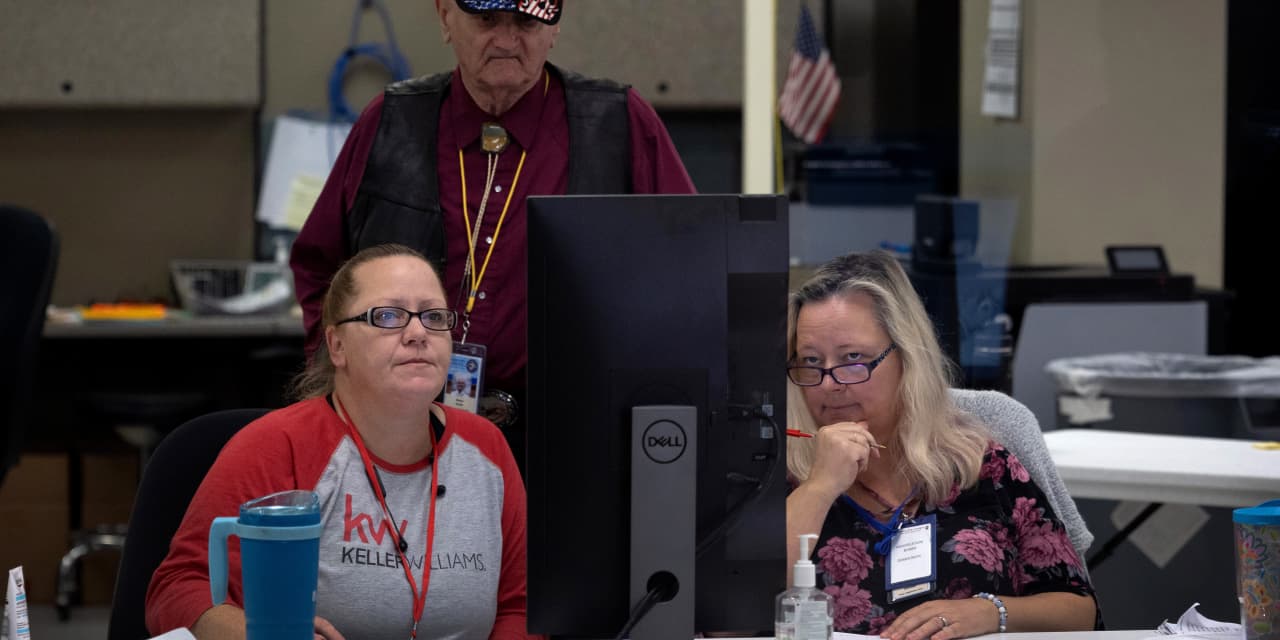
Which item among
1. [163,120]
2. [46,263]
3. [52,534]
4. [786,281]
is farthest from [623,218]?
[163,120]

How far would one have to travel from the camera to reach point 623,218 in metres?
1.31

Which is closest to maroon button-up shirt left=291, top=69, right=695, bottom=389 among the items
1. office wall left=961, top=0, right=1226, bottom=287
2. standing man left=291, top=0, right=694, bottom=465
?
standing man left=291, top=0, right=694, bottom=465

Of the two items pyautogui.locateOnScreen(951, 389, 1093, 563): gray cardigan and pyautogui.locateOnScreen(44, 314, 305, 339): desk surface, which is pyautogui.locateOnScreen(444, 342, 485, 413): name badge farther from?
pyautogui.locateOnScreen(44, 314, 305, 339): desk surface

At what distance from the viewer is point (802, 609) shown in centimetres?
139

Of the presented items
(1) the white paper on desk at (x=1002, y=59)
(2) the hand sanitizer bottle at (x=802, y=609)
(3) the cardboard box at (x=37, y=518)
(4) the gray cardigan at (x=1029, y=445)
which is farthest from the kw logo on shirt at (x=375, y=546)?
(3) the cardboard box at (x=37, y=518)

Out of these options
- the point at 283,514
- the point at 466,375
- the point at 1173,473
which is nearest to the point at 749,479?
the point at 283,514

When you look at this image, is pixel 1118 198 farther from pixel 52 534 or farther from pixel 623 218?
pixel 52 534

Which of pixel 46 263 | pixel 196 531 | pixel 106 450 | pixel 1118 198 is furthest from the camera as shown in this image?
pixel 106 450

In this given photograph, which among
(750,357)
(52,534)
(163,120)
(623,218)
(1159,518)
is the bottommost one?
(52,534)

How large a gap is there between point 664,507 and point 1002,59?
2.73 m

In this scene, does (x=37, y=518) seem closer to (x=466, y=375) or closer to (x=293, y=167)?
(x=293, y=167)

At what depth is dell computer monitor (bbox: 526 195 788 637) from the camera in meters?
1.31

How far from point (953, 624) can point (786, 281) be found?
611mm

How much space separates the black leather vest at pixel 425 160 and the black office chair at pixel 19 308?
50.6 inches
